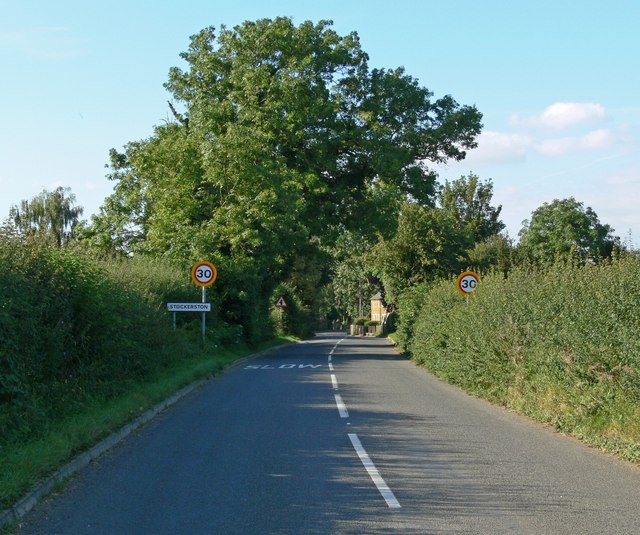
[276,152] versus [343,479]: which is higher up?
[276,152]

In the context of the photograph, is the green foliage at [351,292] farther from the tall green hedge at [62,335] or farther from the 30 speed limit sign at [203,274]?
the tall green hedge at [62,335]

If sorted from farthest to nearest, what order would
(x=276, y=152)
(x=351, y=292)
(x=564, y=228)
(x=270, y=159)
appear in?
(x=351, y=292) < (x=564, y=228) < (x=276, y=152) < (x=270, y=159)

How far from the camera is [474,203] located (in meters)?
79.8

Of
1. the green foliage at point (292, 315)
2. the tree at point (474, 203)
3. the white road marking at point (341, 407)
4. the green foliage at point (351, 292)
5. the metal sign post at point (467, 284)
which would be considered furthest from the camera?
the green foliage at point (351, 292)

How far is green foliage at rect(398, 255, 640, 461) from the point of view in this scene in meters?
11.1

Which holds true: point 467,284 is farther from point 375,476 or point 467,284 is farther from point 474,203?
point 474,203

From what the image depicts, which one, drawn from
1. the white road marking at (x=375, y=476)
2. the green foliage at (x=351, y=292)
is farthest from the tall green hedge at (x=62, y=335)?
the green foliage at (x=351, y=292)

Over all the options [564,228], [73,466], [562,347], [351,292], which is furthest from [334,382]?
[351,292]

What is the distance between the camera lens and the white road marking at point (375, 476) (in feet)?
24.9

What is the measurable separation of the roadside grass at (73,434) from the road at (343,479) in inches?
13.2

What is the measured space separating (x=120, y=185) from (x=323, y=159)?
11.3 m

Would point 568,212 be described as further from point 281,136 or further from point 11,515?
point 11,515

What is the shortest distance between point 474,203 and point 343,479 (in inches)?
2896

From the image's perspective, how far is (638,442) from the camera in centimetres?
1030
